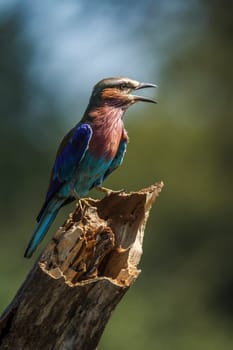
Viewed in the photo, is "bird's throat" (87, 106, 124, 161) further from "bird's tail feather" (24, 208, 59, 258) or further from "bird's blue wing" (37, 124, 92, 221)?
"bird's tail feather" (24, 208, 59, 258)

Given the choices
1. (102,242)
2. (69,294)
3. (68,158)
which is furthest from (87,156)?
(69,294)

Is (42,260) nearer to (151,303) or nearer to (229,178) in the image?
(151,303)

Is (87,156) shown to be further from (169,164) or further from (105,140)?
(169,164)

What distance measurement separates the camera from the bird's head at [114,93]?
1038 cm

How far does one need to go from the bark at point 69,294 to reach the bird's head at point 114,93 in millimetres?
2230

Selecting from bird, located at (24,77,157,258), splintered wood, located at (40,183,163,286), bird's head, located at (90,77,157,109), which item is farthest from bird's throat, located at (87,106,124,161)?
splintered wood, located at (40,183,163,286)

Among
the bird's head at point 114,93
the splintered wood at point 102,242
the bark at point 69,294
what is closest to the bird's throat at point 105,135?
the bird's head at point 114,93

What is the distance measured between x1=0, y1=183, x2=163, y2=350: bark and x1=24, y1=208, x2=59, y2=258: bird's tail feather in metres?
A: 1.34

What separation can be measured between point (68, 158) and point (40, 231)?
Answer: 59cm

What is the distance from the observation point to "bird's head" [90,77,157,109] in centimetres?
1038

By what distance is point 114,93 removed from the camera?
34.1ft

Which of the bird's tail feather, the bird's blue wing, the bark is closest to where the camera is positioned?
the bark

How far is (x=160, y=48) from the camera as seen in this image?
35844 millimetres

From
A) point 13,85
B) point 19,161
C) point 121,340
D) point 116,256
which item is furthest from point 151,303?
point 116,256
